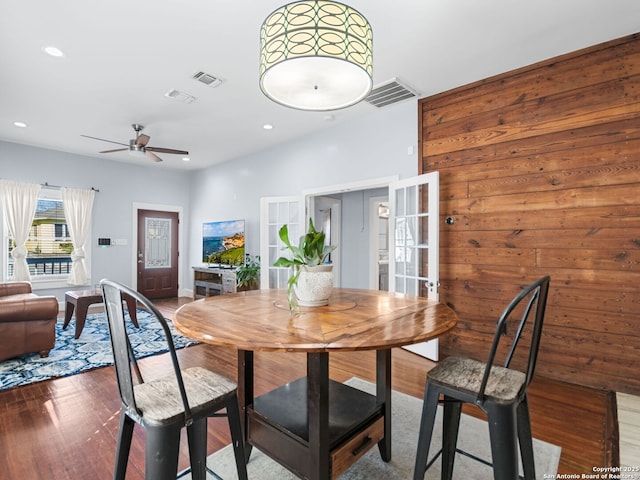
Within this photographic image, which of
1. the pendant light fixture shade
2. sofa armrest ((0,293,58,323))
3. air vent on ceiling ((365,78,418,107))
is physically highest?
air vent on ceiling ((365,78,418,107))

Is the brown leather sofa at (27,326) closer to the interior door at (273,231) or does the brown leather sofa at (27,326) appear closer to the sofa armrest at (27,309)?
the sofa armrest at (27,309)

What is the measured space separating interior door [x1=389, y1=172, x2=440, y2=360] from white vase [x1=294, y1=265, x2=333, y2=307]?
6.52 ft

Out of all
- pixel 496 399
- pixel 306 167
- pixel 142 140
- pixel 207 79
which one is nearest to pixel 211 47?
pixel 207 79

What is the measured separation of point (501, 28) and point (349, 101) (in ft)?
5.32

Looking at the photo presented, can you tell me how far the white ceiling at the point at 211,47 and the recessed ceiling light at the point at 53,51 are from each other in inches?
1.9

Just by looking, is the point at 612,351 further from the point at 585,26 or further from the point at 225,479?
the point at 225,479

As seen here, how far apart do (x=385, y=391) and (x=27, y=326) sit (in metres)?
3.56

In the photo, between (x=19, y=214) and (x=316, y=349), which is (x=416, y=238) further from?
(x=19, y=214)

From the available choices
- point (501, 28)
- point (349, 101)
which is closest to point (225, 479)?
point (349, 101)

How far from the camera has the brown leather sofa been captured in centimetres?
310

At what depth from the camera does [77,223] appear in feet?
19.7

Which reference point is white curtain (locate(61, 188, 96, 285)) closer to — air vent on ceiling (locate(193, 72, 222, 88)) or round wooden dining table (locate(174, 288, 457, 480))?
air vent on ceiling (locate(193, 72, 222, 88))

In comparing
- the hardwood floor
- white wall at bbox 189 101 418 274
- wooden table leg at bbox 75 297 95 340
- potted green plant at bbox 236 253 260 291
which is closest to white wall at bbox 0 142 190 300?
white wall at bbox 189 101 418 274

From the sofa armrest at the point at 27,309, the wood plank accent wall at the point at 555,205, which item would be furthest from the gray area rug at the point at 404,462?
the sofa armrest at the point at 27,309
